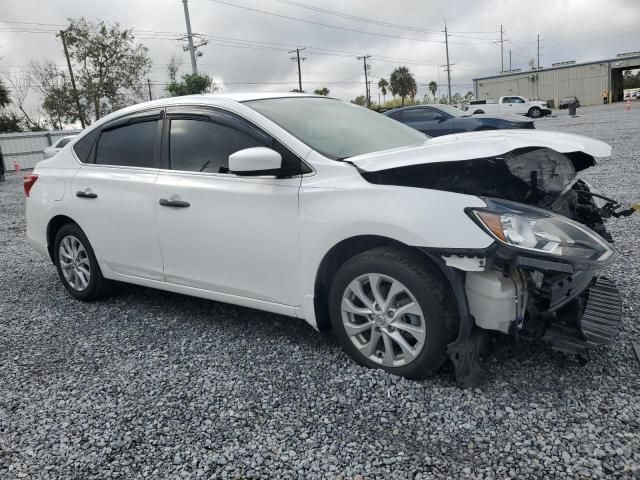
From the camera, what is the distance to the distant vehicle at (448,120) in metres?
14.6

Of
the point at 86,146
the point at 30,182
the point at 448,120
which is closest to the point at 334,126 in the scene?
the point at 86,146

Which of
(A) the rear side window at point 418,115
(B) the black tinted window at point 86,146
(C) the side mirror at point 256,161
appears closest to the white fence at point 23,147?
(A) the rear side window at point 418,115

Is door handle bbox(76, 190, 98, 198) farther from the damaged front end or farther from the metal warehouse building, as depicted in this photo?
the metal warehouse building

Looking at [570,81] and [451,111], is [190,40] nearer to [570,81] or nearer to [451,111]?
[451,111]

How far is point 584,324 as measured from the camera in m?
2.88

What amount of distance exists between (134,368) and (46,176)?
231cm

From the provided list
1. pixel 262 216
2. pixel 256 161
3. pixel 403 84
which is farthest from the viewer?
pixel 403 84

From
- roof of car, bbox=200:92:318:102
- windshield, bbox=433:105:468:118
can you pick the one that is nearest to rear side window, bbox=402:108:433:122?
windshield, bbox=433:105:468:118

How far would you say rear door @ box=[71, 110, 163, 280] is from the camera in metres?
3.94

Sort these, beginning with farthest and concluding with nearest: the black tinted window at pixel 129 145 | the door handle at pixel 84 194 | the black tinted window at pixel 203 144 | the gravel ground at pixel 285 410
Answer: the door handle at pixel 84 194, the black tinted window at pixel 129 145, the black tinted window at pixel 203 144, the gravel ground at pixel 285 410

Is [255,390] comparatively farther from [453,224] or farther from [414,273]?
[453,224]

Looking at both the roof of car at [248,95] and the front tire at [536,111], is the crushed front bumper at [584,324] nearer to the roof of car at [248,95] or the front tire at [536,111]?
the roof of car at [248,95]

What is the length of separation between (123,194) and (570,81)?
71.8 m

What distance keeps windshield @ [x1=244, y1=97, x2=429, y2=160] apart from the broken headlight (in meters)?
1.00
